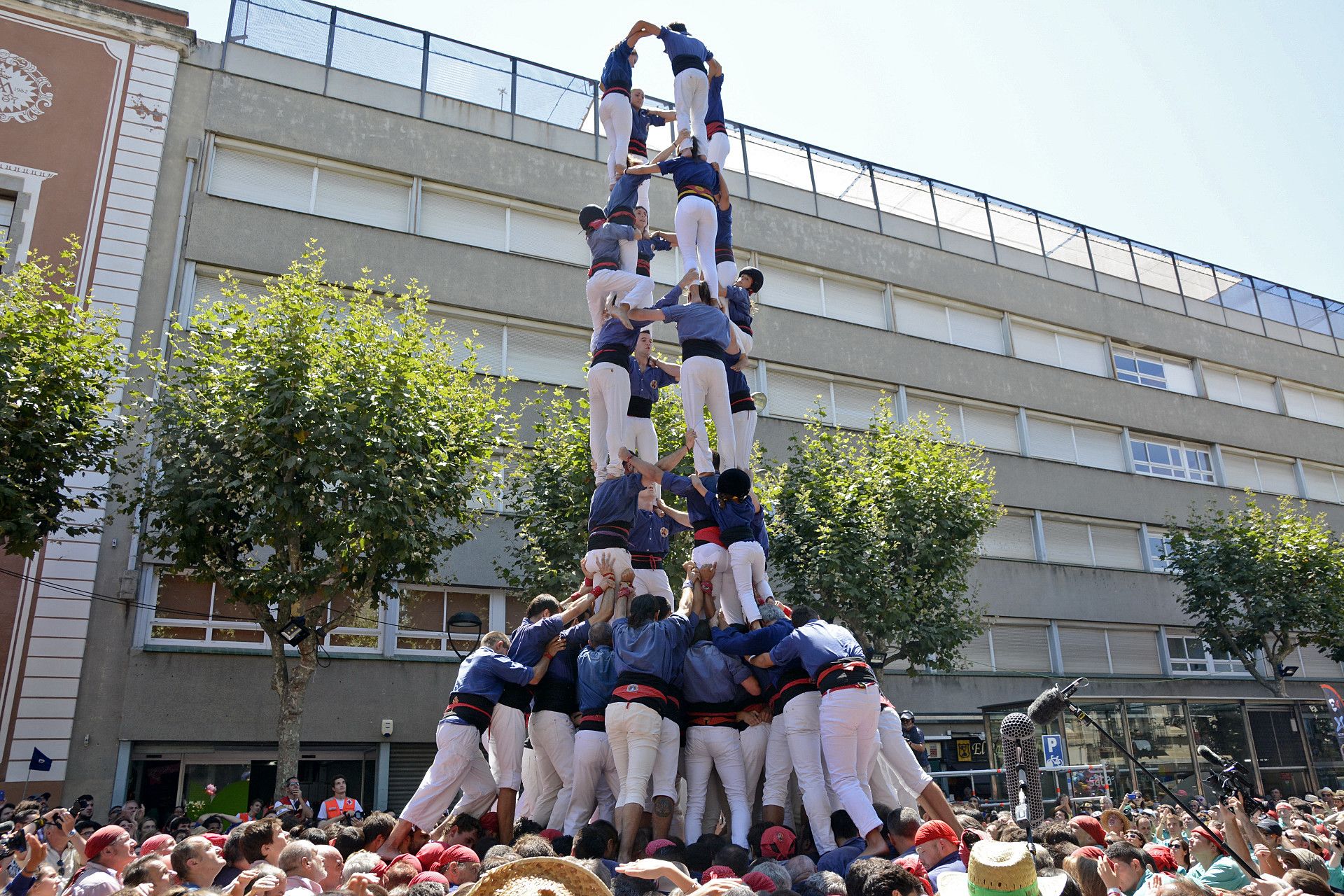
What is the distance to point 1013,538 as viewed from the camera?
3039 centimetres

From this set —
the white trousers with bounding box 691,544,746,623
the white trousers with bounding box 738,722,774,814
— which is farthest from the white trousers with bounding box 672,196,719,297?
the white trousers with bounding box 738,722,774,814

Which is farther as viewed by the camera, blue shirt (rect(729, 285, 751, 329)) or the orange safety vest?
the orange safety vest

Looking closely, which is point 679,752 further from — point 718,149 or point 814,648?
point 718,149

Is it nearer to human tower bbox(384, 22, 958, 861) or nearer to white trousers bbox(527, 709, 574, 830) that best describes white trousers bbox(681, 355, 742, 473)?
human tower bbox(384, 22, 958, 861)

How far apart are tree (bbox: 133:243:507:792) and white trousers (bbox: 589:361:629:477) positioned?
18.2ft

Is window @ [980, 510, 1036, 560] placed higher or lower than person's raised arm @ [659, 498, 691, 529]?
higher

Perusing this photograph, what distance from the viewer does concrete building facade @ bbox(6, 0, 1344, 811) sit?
66.1ft

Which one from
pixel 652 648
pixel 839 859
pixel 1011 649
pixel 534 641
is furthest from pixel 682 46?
pixel 1011 649

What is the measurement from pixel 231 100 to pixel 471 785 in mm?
20104

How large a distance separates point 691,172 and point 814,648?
6.18 m

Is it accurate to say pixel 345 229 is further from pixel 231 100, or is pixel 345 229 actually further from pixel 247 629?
pixel 247 629

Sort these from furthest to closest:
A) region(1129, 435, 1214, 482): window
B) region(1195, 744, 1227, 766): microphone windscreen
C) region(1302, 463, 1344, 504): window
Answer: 1. region(1302, 463, 1344, 504): window
2. region(1129, 435, 1214, 482): window
3. region(1195, 744, 1227, 766): microphone windscreen

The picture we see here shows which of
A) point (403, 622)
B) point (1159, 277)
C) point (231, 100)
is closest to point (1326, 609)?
point (1159, 277)

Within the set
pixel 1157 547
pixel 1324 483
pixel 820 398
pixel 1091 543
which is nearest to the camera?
pixel 820 398
